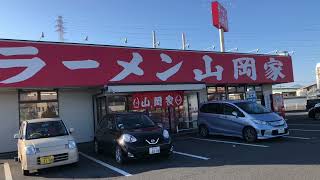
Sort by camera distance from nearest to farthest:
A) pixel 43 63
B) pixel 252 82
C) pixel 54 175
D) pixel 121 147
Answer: pixel 54 175
pixel 121 147
pixel 43 63
pixel 252 82

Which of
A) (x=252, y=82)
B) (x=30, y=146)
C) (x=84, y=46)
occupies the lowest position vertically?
(x=30, y=146)

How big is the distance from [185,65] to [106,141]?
8640mm

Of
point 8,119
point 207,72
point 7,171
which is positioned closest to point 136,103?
point 207,72

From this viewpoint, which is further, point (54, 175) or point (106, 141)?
point (106, 141)

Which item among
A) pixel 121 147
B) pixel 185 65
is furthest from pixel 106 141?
pixel 185 65

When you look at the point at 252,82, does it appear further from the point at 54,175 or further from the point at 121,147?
the point at 54,175

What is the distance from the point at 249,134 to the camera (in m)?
15.8

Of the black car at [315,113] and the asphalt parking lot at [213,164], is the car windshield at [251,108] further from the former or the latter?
the black car at [315,113]

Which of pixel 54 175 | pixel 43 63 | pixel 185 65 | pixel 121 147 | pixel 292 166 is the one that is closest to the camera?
pixel 292 166

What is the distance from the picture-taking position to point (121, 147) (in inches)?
464

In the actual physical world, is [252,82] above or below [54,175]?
above

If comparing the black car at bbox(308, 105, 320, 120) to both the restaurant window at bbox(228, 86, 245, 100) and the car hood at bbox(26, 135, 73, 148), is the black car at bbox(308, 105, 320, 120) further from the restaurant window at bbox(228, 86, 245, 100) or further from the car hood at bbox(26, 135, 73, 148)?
the car hood at bbox(26, 135, 73, 148)

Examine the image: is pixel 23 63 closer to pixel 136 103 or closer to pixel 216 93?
pixel 136 103

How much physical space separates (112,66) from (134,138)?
7124 mm
